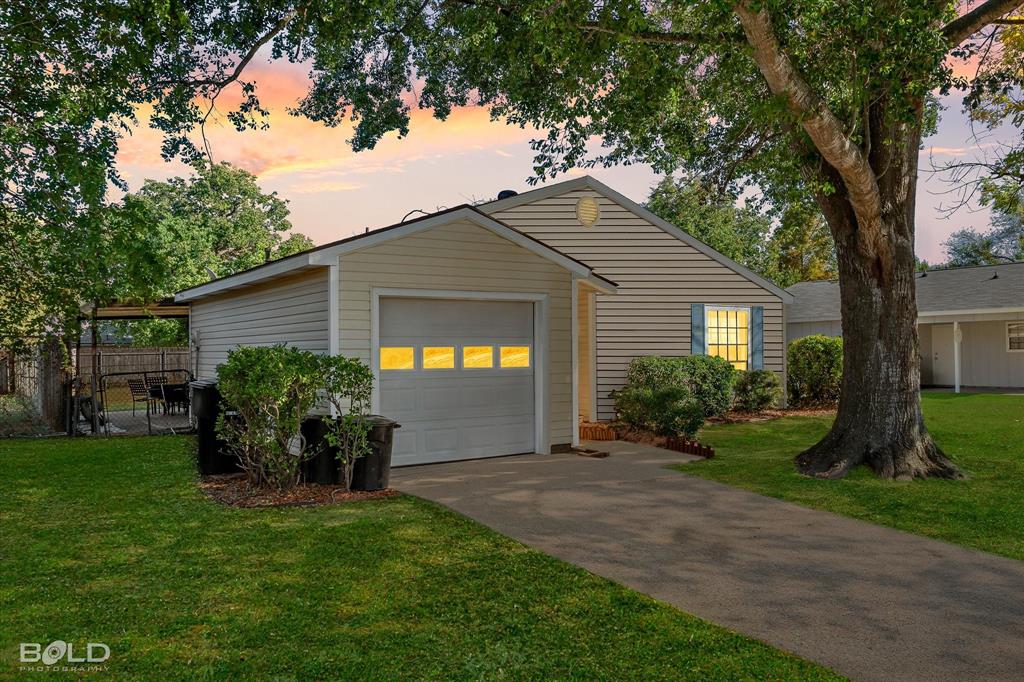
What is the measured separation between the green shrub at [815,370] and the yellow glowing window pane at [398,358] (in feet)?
37.2

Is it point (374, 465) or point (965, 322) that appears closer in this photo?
point (374, 465)

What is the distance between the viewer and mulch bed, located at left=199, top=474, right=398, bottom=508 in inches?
300

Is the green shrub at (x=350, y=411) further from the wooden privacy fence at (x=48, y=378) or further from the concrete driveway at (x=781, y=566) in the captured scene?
the wooden privacy fence at (x=48, y=378)

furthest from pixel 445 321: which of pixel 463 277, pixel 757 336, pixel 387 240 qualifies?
pixel 757 336

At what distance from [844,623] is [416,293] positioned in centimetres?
663

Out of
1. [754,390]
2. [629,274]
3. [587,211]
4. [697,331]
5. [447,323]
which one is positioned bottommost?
[754,390]

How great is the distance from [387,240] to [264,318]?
3.22m

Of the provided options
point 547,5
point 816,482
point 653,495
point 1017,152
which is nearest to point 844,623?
point 653,495

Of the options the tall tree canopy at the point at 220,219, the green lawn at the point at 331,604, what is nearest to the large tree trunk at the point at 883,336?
the green lawn at the point at 331,604

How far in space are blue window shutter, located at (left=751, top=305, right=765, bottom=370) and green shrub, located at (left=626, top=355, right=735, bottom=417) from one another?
1646 mm

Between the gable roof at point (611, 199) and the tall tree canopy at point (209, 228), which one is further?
the tall tree canopy at point (209, 228)

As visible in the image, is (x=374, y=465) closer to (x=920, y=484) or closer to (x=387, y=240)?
(x=387, y=240)

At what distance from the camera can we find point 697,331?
625 inches

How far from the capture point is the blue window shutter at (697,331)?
51.9ft
